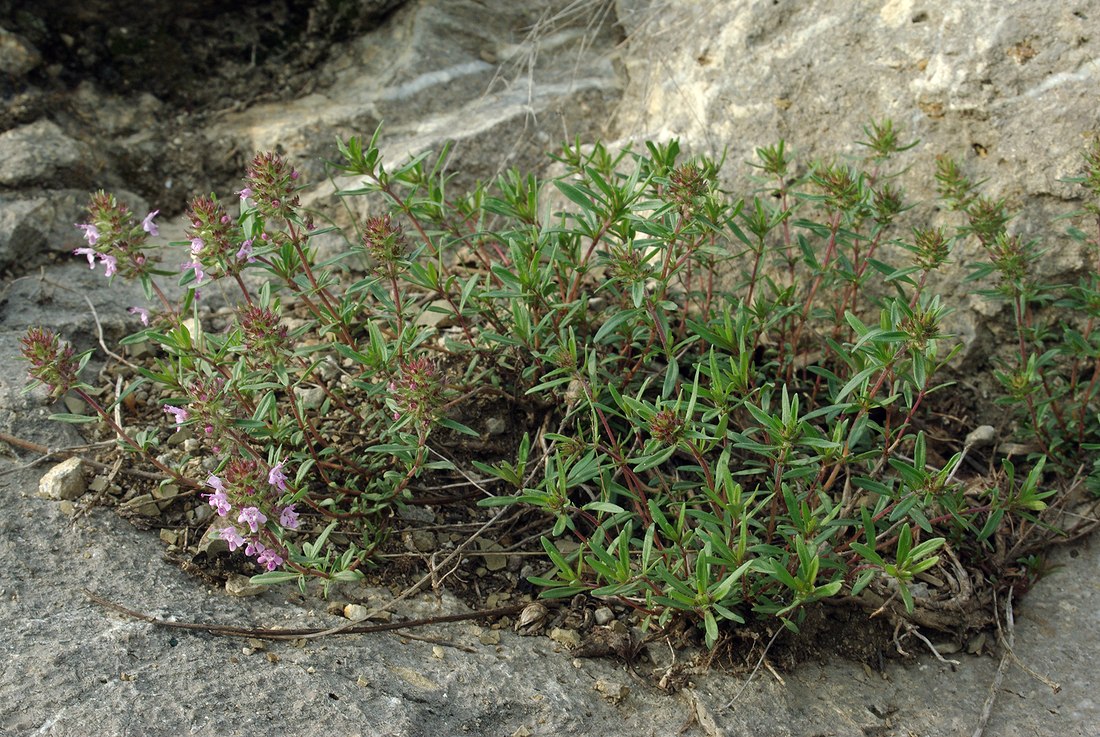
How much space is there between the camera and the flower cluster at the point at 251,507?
2.51 meters

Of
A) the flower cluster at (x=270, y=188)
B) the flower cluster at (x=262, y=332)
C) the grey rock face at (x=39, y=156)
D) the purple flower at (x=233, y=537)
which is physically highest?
the flower cluster at (x=270, y=188)

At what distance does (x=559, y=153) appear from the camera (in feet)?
14.7

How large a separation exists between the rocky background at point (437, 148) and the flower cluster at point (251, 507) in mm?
210

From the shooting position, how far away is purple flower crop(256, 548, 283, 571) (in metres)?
2.61

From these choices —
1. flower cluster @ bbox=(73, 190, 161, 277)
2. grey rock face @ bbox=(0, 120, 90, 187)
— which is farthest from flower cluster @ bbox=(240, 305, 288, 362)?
grey rock face @ bbox=(0, 120, 90, 187)

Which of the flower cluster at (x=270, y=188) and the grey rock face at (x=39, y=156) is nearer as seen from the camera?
the flower cluster at (x=270, y=188)

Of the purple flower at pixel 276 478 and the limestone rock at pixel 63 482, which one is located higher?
the purple flower at pixel 276 478

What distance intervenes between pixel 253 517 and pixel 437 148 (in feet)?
7.90

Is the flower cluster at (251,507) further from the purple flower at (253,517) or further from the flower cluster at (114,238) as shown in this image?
the flower cluster at (114,238)

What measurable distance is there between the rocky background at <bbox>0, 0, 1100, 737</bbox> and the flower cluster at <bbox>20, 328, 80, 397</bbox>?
41cm

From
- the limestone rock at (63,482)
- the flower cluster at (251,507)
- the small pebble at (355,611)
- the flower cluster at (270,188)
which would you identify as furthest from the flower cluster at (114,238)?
the small pebble at (355,611)

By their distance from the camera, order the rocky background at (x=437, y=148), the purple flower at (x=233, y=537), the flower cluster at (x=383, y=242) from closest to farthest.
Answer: the rocky background at (x=437, y=148), the purple flower at (x=233, y=537), the flower cluster at (x=383, y=242)

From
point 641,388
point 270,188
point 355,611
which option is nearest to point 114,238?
point 270,188

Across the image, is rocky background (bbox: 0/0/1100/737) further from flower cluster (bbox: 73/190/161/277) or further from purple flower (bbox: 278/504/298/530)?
flower cluster (bbox: 73/190/161/277)
